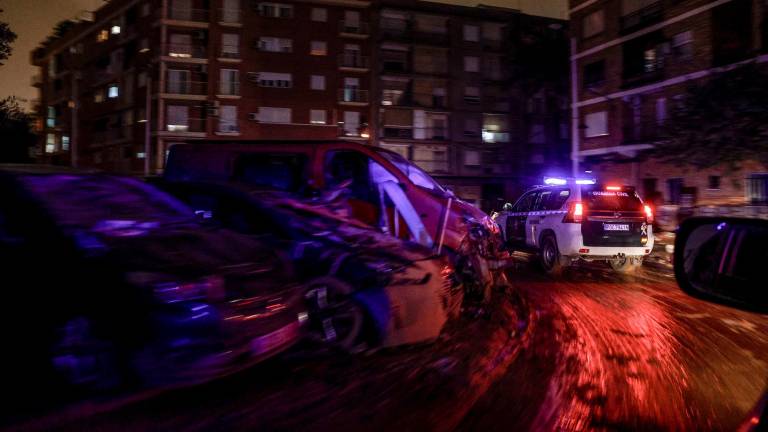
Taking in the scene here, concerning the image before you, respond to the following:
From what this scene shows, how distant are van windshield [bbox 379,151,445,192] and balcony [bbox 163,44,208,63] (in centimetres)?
3911

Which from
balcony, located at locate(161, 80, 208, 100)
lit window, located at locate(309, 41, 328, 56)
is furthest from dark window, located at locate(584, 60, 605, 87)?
balcony, located at locate(161, 80, 208, 100)

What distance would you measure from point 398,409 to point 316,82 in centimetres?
4318

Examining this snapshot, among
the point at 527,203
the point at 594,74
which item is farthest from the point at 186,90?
the point at 527,203

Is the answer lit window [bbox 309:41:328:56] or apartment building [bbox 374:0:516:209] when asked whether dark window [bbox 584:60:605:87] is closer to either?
apartment building [bbox 374:0:516:209]

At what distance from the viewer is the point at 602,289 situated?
9.97m

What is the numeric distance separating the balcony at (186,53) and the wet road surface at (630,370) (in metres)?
41.1

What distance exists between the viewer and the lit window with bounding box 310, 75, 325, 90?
148 ft

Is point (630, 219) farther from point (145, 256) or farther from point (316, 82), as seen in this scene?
point (316, 82)

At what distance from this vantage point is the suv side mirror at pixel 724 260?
1856 mm

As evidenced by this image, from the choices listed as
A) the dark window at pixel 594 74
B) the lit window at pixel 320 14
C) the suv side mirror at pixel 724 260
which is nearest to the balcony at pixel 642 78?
the dark window at pixel 594 74

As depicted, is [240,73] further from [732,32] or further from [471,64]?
[732,32]

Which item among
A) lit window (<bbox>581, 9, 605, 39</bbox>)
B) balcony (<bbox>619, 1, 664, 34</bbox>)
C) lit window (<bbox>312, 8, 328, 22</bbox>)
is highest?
lit window (<bbox>312, 8, 328, 22</bbox>)

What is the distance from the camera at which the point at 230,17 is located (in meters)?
Result: 43.9

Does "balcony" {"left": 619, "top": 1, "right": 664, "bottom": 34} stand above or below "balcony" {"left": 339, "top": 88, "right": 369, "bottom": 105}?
above
